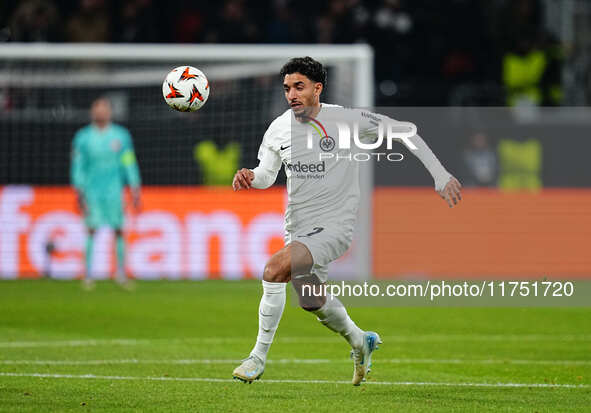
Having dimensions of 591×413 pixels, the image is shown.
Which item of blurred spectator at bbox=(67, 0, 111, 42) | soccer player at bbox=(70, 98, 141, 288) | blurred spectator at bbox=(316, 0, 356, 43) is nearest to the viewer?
soccer player at bbox=(70, 98, 141, 288)

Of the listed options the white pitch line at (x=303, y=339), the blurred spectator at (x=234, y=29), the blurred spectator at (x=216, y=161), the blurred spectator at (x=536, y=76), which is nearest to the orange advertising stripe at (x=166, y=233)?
the blurred spectator at (x=216, y=161)

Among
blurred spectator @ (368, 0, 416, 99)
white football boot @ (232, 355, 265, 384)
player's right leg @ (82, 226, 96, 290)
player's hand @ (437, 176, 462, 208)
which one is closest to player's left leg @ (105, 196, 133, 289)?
player's right leg @ (82, 226, 96, 290)

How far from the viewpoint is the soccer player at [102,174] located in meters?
16.1

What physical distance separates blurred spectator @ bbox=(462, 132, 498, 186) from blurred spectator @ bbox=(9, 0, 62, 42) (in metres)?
7.24

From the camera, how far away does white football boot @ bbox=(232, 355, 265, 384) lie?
728 centimetres

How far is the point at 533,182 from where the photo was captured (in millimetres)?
17938

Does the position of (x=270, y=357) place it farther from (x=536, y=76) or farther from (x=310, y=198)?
(x=536, y=76)

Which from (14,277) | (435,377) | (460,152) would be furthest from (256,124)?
(435,377)

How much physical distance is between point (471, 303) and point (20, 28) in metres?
9.02

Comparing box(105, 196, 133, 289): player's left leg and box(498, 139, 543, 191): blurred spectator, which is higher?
box(498, 139, 543, 191): blurred spectator

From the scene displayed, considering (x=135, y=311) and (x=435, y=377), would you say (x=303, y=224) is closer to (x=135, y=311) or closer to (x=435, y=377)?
(x=435, y=377)

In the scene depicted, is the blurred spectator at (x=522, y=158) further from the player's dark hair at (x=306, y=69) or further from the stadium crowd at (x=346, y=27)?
the player's dark hair at (x=306, y=69)

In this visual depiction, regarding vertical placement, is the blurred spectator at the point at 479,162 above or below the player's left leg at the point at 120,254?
above

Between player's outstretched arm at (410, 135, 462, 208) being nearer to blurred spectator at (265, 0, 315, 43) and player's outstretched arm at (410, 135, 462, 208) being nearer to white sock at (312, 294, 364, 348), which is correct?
white sock at (312, 294, 364, 348)
